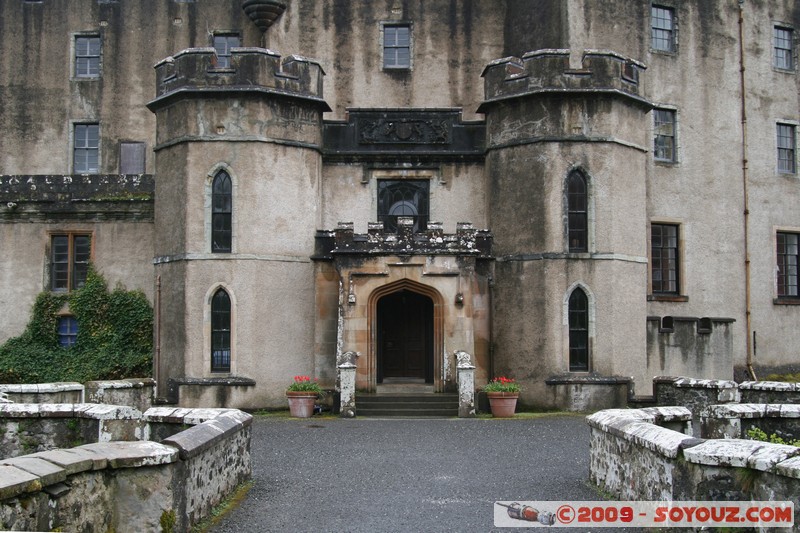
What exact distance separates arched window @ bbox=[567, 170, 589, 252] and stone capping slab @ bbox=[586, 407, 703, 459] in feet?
36.5

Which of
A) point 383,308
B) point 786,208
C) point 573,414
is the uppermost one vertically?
point 786,208

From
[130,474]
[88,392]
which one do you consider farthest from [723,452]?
[88,392]

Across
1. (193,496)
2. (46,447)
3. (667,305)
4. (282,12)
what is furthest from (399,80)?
(193,496)

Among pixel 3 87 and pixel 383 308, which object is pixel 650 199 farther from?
pixel 3 87

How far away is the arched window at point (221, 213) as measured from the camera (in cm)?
2227

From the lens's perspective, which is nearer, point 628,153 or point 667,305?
point 628,153

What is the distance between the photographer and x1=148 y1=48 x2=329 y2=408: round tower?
21.9m

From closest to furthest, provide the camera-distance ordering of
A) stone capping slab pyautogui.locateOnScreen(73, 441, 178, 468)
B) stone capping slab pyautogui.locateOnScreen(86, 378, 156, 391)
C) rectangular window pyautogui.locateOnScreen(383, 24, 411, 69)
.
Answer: stone capping slab pyautogui.locateOnScreen(73, 441, 178, 468), stone capping slab pyautogui.locateOnScreen(86, 378, 156, 391), rectangular window pyautogui.locateOnScreen(383, 24, 411, 69)

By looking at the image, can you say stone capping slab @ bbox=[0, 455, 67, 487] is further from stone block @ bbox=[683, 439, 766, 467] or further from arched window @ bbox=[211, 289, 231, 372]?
arched window @ bbox=[211, 289, 231, 372]

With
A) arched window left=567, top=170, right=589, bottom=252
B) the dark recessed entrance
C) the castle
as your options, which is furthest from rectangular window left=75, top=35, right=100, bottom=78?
arched window left=567, top=170, right=589, bottom=252

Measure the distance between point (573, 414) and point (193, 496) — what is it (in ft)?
44.4

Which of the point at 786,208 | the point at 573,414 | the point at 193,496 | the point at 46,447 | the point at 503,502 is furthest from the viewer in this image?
the point at 786,208

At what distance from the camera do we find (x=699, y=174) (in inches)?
1061

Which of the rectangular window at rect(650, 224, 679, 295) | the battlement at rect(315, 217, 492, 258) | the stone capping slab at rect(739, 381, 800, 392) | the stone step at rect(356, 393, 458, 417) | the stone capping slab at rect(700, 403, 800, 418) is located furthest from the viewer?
the rectangular window at rect(650, 224, 679, 295)
